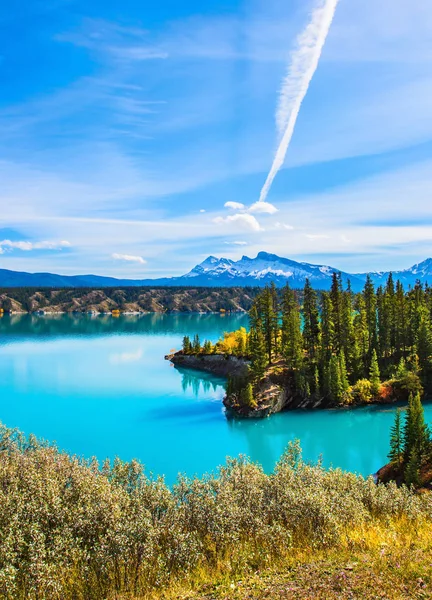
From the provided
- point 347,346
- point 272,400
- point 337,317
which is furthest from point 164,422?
point 337,317

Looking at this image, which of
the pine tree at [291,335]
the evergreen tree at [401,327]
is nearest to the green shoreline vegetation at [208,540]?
the pine tree at [291,335]

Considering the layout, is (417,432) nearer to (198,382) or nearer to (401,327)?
(401,327)

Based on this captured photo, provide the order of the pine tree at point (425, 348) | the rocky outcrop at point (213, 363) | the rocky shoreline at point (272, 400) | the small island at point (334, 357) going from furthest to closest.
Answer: the rocky outcrop at point (213, 363), the pine tree at point (425, 348), the small island at point (334, 357), the rocky shoreline at point (272, 400)

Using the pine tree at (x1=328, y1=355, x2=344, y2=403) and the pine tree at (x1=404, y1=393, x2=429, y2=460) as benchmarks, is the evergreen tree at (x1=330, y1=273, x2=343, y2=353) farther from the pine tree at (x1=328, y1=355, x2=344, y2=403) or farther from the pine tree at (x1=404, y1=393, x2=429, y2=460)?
the pine tree at (x1=404, y1=393, x2=429, y2=460)

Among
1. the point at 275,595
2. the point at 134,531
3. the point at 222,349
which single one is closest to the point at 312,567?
the point at 275,595

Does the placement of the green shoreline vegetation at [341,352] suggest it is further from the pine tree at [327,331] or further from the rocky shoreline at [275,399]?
the rocky shoreline at [275,399]

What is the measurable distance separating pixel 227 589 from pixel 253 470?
43.3 feet

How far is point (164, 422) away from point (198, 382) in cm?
3322

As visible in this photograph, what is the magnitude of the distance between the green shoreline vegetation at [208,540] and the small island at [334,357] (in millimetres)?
47367

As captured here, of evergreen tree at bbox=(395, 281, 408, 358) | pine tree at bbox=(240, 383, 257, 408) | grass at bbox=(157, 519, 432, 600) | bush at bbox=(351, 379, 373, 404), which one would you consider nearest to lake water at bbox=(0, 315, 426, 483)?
bush at bbox=(351, 379, 373, 404)

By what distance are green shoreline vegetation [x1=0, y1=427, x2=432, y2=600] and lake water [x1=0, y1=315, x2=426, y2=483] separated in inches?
1006

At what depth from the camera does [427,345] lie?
7994 centimetres

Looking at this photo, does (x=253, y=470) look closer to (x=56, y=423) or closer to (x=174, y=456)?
(x=174, y=456)

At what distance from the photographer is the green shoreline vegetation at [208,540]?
1633cm
